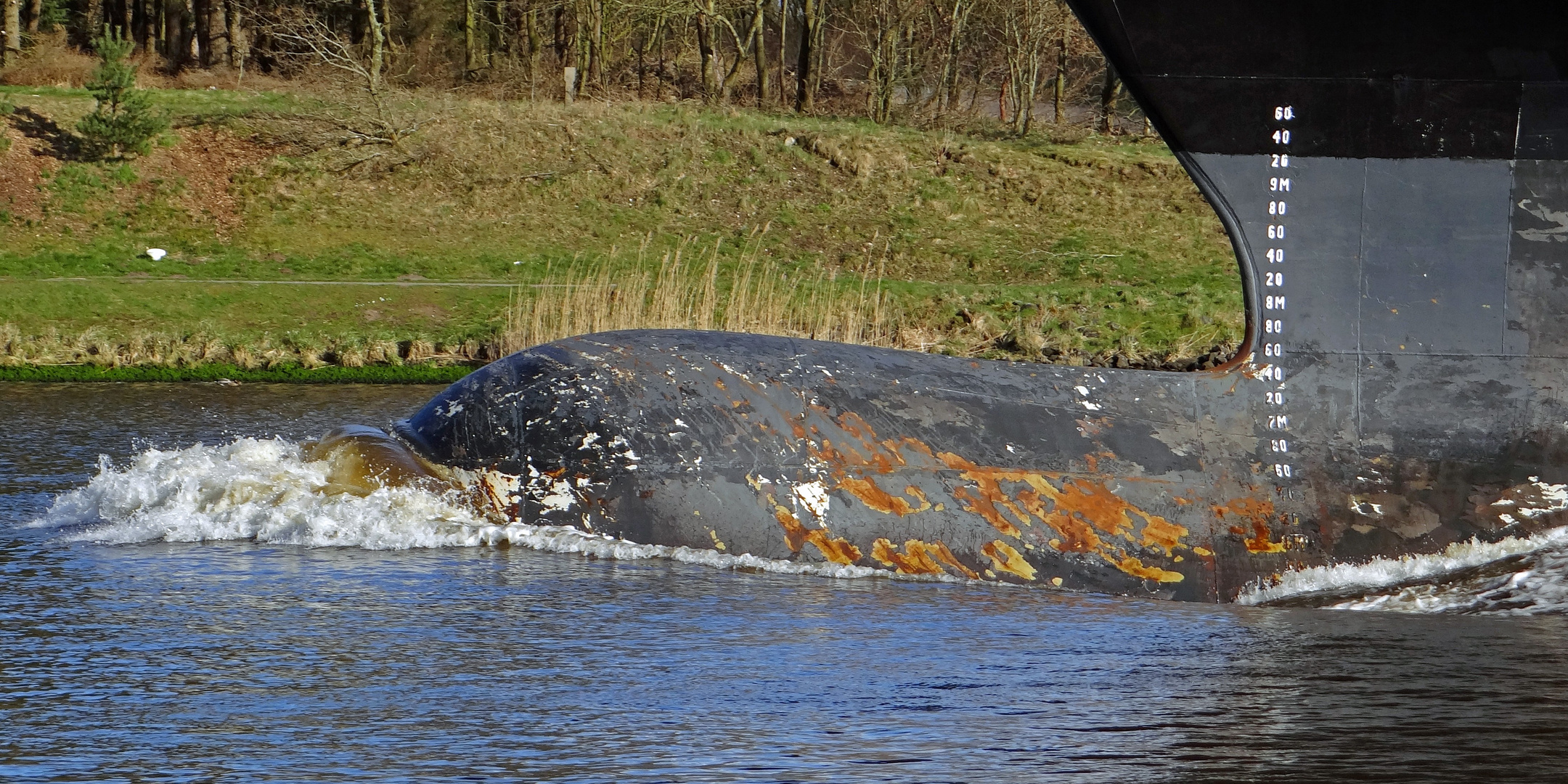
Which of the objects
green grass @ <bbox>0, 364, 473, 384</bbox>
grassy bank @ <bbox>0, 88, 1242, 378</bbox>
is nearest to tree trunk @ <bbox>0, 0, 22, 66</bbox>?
grassy bank @ <bbox>0, 88, 1242, 378</bbox>

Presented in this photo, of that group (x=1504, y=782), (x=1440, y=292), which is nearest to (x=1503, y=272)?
(x=1440, y=292)

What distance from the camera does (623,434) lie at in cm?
640

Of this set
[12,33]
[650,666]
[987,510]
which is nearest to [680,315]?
[987,510]

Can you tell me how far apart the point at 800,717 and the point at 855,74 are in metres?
42.7

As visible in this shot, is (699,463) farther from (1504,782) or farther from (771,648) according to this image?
(1504,782)

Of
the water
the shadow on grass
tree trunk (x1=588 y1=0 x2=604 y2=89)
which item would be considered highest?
tree trunk (x1=588 y1=0 x2=604 y2=89)

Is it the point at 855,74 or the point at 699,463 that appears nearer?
the point at 699,463

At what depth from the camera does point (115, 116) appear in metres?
24.0

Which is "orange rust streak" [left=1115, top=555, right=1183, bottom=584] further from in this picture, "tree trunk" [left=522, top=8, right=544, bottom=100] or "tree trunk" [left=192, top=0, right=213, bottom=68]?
"tree trunk" [left=192, top=0, right=213, bottom=68]

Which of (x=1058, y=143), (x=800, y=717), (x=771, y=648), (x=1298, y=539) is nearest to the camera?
(x=800, y=717)

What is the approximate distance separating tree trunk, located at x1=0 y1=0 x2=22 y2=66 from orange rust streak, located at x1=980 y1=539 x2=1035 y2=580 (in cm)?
2872

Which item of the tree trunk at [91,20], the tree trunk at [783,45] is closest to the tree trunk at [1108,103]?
the tree trunk at [783,45]

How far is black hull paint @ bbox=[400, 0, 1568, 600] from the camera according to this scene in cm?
612

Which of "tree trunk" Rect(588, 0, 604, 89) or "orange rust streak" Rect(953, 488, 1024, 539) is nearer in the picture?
"orange rust streak" Rect(953, 488, 1024, 539)
